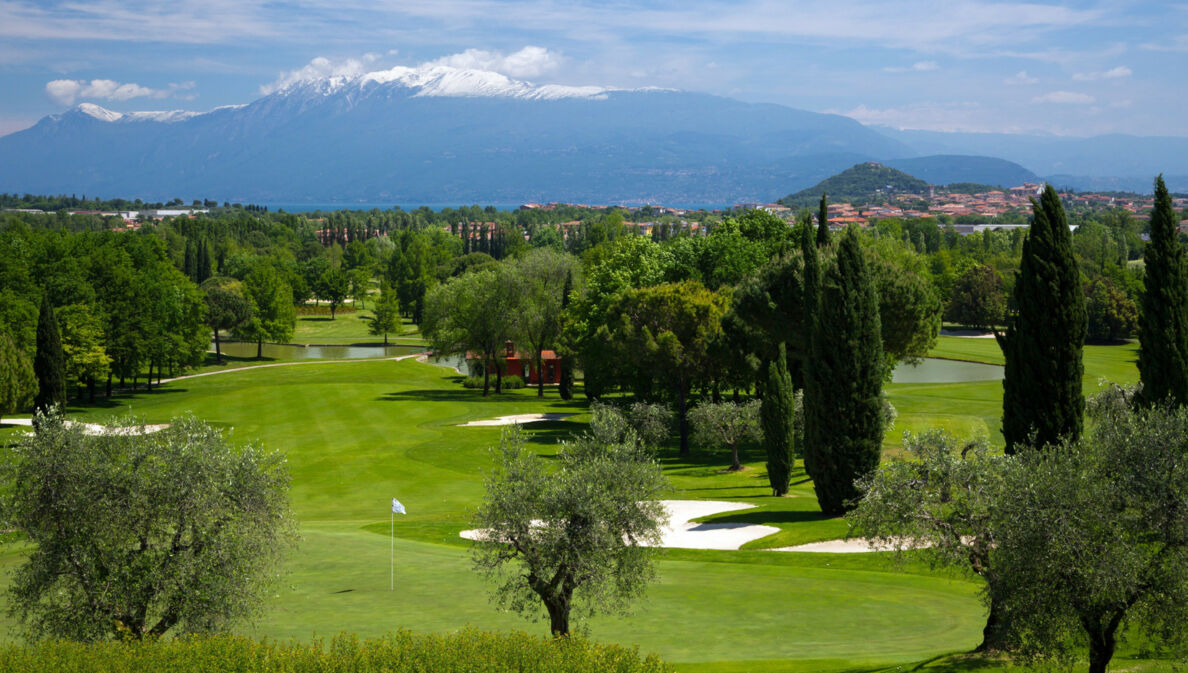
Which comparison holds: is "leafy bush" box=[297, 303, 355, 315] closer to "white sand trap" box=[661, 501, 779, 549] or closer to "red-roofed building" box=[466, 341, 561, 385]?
"red-roofed building" box=[466, 341, 561, 385]

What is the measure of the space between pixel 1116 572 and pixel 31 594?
18.7 m

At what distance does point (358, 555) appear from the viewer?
92.9 feet

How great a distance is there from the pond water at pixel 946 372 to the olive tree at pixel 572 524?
214ft

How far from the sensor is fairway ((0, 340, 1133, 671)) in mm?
20719

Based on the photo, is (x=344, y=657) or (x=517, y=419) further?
(x=517, y=419)

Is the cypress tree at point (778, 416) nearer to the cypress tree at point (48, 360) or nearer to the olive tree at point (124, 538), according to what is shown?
the olive tree at point (124, 538)

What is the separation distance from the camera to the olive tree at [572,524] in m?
18.8

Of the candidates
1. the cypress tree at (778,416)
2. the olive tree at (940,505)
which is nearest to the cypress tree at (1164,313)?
the cypress tree at (778,416)

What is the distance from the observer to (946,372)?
294ft

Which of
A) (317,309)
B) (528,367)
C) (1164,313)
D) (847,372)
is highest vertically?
(1164,313)

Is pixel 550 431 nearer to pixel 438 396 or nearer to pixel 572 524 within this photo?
pixel 438 396

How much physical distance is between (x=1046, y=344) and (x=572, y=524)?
16.3 metres

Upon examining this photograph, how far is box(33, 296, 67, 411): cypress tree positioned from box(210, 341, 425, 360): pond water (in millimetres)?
50795

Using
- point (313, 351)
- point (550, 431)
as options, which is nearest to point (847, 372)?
point (550, 431)
